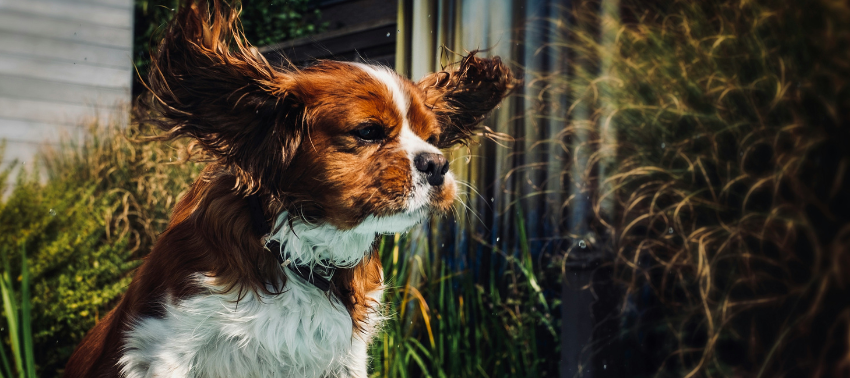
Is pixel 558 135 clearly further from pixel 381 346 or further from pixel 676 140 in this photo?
pixel 381 346

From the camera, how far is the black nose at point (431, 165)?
223cm

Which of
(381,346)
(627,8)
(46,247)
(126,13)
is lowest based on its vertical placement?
(381,346)

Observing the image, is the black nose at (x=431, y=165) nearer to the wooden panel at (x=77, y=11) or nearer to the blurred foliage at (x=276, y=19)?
the blurred foliage at (x=276, y=19)

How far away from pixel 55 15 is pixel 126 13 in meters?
0.61

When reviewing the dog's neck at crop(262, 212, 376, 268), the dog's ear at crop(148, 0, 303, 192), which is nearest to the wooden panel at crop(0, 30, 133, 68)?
the dog's ear at crop(148, 0, 303, 192)

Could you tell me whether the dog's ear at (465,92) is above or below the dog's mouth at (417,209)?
above

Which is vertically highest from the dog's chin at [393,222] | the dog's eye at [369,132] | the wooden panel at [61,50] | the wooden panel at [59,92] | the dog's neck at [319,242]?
the wooden panel at [61,50]

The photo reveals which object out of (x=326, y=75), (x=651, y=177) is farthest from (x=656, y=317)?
(x=326, y=75)

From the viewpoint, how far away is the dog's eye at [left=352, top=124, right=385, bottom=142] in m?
2.29

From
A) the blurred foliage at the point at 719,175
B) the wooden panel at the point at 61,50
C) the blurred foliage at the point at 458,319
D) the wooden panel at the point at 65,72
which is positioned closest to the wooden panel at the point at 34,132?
the wooden panel at the point at 65,72

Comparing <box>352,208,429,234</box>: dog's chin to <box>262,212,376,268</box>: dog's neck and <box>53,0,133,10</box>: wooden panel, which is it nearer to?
<box>262,212,376,268</box>: dog's neck

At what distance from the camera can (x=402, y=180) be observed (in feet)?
7.25

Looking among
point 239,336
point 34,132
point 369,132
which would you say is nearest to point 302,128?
point 369,132

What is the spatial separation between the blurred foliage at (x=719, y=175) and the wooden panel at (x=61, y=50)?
446 cm
